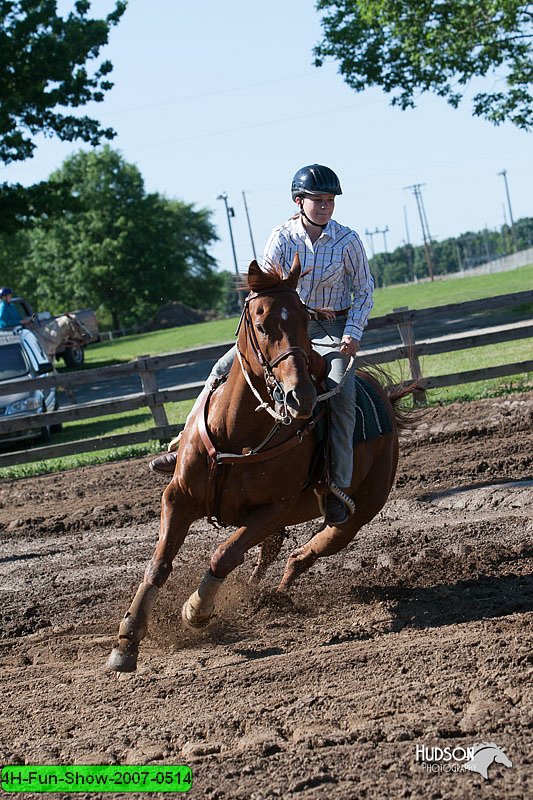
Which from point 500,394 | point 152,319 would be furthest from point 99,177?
point 500,394

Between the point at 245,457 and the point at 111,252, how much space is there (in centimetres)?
8241

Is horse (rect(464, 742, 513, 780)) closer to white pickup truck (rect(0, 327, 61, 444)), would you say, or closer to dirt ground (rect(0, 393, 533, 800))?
dirt ground (rect(0, 393, 533, 800))

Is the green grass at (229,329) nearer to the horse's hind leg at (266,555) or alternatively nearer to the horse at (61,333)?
the horse at (61,333)

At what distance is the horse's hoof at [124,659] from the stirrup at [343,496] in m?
1.68

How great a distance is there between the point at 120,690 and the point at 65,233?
8928cm

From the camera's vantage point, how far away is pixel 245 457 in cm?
568

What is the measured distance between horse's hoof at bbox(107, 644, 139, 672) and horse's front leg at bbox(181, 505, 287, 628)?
0.49 meters

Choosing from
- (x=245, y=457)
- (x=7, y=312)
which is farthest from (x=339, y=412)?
(x=7, y=312)

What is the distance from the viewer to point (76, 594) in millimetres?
7180

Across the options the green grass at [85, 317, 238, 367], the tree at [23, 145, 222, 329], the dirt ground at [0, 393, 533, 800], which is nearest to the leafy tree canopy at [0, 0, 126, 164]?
the green grass at [85, 317, 238, 367]

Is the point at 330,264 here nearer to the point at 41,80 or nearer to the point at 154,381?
the point at 154,381

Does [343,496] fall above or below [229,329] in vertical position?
below

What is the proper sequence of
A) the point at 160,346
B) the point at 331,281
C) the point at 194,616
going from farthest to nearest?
1. the point at 160,346
2. the point at 331,281
3. the point at 194,616

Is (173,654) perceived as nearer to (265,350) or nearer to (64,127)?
(265,350)
